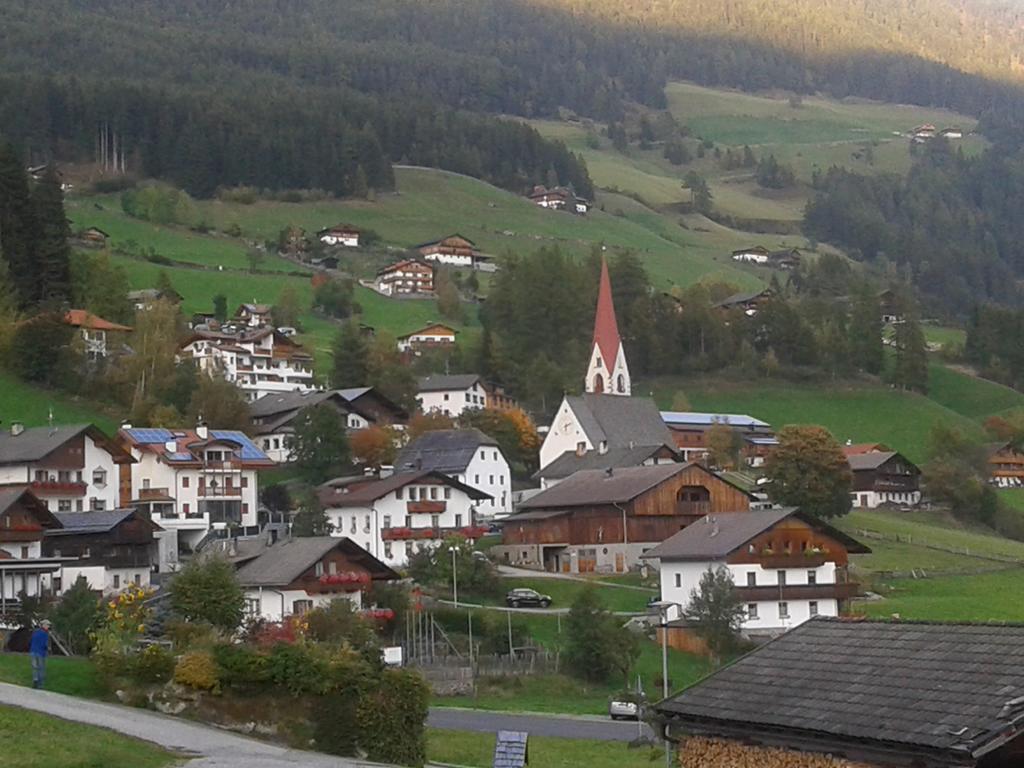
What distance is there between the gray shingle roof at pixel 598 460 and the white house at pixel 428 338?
103ft

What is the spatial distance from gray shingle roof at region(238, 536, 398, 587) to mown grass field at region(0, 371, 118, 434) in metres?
27.8

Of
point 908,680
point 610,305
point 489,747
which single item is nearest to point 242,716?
point 489,747

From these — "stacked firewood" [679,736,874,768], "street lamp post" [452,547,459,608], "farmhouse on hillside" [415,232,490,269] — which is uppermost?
"farmhouse on hillside" [415,232,490,269]

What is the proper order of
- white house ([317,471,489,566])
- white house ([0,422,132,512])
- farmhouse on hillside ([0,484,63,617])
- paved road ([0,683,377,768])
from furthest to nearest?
1. white house ([317,471,489,566])
2. white house ([0,422,132,512])
3. farmhouse on hillside ([0,484,63,617])
4. paved road ([0,683,377,768])

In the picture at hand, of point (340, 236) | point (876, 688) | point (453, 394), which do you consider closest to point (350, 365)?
point (453, 394)

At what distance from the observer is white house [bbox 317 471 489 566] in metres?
82.8

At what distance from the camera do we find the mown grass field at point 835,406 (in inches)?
5094

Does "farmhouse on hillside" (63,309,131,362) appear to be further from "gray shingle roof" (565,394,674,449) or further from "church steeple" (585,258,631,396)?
"church steeple" (585,258,631,396)

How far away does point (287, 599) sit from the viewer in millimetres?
64188

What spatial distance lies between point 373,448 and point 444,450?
3.73 metres

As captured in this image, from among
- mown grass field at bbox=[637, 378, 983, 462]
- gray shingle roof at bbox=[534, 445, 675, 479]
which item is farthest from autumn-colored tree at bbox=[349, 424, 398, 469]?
mown grass field at bbox=[637, 378, 983, 462]

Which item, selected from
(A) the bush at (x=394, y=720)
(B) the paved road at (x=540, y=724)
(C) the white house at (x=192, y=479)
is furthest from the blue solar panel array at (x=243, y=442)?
(A) the bush at (x=394, y=720)

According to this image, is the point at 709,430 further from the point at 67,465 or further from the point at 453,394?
the point at 67,465

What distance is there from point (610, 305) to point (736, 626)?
216ft
